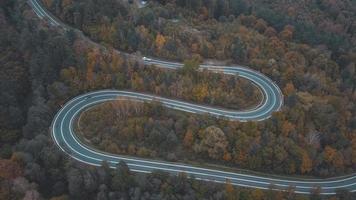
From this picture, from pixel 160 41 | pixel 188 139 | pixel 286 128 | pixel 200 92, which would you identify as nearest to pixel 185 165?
pixel 188 139

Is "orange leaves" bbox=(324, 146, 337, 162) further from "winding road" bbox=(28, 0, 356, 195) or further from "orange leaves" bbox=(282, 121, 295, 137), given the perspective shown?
"orange leaves" bbox=(282, 121, 295, 137)

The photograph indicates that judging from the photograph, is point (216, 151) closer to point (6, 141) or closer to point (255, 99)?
point (255, 99)

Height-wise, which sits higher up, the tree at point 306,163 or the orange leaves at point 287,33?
the orange leaves at point 287,33

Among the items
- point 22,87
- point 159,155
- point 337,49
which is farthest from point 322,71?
point 22,87

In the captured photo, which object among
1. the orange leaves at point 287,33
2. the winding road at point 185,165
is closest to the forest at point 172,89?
the orange leaves at point 287,33

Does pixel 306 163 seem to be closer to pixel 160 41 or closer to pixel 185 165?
pixel 185 165

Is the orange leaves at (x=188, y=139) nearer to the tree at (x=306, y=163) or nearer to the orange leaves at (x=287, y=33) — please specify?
the tree at (x=306, y=163)

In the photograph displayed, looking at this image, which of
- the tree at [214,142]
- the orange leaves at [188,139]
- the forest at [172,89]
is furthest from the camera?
the orange leaves at [188,139]
